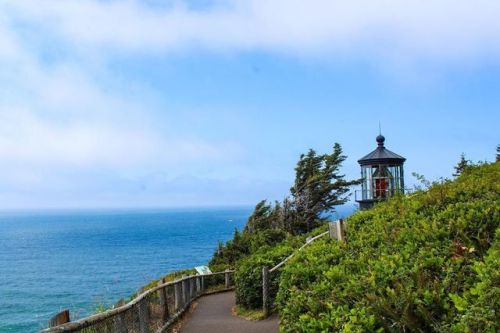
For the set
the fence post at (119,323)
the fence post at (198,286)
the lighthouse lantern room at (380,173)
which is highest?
the lighthouse lantern room at (380,173)

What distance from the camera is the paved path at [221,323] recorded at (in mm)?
11945

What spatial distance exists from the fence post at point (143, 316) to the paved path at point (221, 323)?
8.20 feet

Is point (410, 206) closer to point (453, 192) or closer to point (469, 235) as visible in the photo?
point (453, 192)

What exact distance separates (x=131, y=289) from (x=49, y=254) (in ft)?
170

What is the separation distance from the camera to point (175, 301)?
45.3ft

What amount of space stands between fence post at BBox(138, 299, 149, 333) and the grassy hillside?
2279 mm

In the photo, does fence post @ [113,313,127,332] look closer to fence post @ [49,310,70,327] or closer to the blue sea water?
fence post @ [49,310,70,327]

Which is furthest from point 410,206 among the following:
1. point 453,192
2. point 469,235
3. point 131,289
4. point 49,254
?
point 49,254

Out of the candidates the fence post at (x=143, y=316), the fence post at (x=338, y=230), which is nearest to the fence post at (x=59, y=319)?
the fence post at (x=143, y=316)

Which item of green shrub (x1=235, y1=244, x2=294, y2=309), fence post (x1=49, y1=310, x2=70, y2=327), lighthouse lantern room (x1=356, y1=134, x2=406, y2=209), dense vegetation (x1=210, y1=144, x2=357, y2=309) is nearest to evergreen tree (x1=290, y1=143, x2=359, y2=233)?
dense vegetation (x1=210, y1=144, x2=357, y2=309)

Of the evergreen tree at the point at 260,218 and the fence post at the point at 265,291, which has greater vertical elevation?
the evergreen tree at the point at 260,218

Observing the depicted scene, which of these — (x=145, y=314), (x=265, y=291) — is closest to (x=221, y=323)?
(x=265, y=291)

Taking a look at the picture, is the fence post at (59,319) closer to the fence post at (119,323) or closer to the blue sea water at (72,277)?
the fence post at (119,323)

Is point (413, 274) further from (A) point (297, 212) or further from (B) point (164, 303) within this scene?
(A) point (297, 212)
